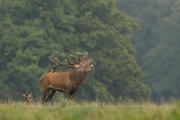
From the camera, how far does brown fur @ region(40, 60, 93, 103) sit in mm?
19094

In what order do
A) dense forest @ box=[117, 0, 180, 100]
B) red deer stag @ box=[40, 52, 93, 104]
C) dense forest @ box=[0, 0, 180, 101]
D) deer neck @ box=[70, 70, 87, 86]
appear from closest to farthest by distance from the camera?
red deer stag @ box=[40, 52, 93, 104]
deer neck @ box=[70, 70, 87, 86]
dense forest @ box=[0, 0, 180, 101]
dense forest @ box=[117, 0, 180, 100]

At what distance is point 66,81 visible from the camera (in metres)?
19.2

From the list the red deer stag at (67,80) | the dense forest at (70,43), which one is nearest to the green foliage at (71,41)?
the dense forest at (70,43)

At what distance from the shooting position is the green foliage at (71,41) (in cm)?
4625

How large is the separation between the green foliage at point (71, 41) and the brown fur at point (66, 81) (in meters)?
25.1

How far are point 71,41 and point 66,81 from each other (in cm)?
2911

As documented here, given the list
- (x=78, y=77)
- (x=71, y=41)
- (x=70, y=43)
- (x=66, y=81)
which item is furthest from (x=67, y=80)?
(x=70, y=43)

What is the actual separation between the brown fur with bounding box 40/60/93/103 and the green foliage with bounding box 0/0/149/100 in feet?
82.4

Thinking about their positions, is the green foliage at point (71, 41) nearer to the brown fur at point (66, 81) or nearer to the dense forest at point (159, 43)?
the dense forest at point (159, 43)

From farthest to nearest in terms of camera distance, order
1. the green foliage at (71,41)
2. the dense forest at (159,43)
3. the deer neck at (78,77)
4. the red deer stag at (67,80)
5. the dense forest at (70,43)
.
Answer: the dense forest at (159,43), the green foliage at (71,41), the dense forest at (70,43), the deer neck at (78,77), the red deer stag at (67,80)

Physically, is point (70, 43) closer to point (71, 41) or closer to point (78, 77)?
point (71, 41)

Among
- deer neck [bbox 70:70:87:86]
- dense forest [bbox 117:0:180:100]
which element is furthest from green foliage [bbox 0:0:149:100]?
deer neck [bbox 70:70:87:86]

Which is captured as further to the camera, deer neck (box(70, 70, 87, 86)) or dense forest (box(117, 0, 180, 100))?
dense forest (box(117, 0, 180, 100))

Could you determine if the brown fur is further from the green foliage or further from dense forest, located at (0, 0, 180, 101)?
the green foliage
